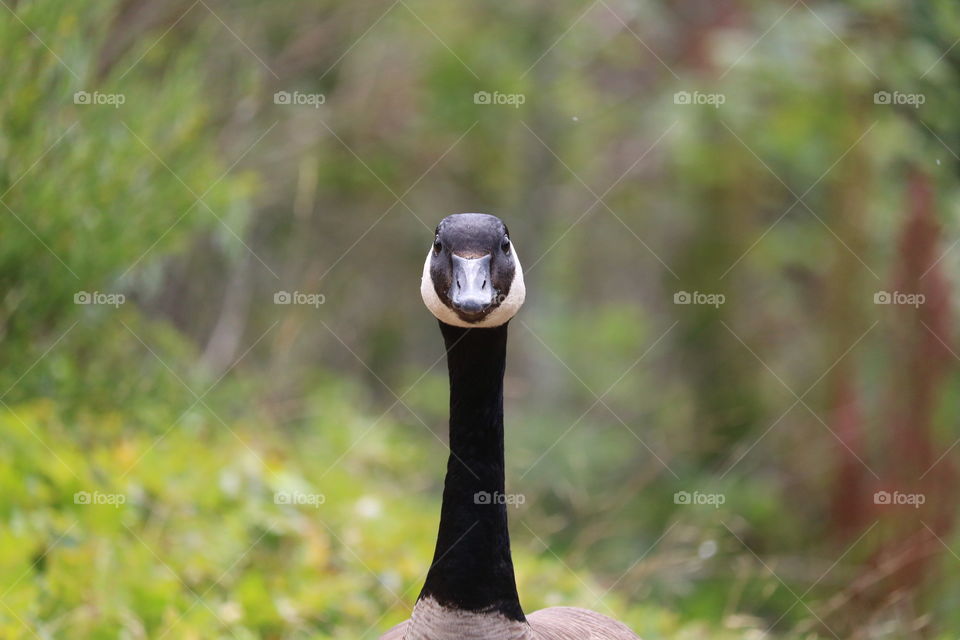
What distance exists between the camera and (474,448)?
3346 mm

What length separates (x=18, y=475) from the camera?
16.1 feet

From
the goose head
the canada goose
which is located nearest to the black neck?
the canada goose

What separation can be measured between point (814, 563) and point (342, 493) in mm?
3187

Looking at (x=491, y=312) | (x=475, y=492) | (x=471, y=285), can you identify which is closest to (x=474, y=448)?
(x=475, y=492)

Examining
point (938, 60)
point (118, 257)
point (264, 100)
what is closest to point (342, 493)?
point (118, 257)

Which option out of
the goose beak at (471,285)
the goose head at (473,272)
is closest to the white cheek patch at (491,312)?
the goose head at (473,272)

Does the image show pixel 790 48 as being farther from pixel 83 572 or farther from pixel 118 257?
pixel 83 572

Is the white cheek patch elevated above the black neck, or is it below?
above

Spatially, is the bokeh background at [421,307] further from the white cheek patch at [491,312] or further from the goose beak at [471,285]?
the goose beak at [471,285]

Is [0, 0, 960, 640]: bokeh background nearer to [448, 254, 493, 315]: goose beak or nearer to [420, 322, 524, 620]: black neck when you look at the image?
[420, 322, 524, 620]: black neck

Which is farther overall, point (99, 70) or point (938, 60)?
point (99, 70)

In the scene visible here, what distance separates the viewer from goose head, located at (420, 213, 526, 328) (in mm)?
3025

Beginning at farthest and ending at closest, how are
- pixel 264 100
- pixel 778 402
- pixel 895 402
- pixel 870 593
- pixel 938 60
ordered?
pixel 778 402, pixel 264 100, pixel 895 402, pixel 870 593, pixel 938 60

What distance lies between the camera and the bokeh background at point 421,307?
5.17m
